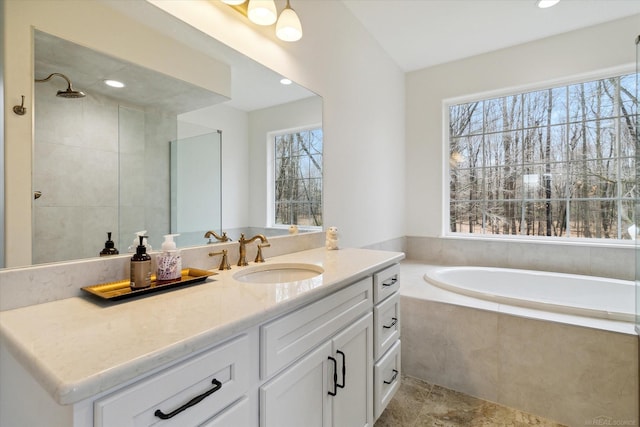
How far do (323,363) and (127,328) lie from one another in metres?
0.64

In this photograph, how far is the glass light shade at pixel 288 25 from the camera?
1.50 m

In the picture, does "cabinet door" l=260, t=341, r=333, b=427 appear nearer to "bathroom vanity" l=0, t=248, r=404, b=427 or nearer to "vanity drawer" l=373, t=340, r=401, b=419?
"bathroom vanity" l=0, t=248, r=404, b=427

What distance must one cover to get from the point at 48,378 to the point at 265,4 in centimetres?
153

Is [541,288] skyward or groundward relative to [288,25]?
groundward

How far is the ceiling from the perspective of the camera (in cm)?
221

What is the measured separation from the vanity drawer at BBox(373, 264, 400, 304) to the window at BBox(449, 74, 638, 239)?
1.92m

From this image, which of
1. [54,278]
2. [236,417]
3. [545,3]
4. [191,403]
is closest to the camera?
[191,403]

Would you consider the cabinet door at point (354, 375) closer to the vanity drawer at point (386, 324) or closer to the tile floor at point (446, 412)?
the vanity drawer at point (386, 324)

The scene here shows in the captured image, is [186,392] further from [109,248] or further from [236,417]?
[109,248]

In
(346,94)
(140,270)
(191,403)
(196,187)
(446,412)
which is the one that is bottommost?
(446,412)

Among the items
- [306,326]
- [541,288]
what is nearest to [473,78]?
[541,288]

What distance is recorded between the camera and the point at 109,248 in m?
0.97

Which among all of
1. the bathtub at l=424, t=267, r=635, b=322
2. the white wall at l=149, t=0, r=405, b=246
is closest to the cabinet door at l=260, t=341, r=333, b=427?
the white wall at l=149, t=0, r=405, b=246

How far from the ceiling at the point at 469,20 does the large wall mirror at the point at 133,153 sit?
1.39 m
